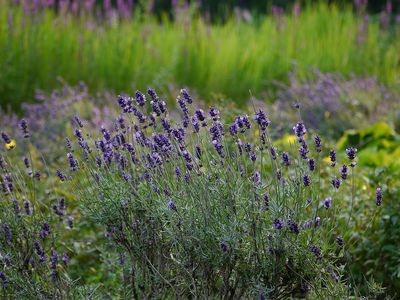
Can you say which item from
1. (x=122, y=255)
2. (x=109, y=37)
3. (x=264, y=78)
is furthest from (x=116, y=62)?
(x=122, y=255)

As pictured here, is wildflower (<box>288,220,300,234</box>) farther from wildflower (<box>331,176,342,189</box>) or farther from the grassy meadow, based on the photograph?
wildflower (<box>331,176,342,189</box>)

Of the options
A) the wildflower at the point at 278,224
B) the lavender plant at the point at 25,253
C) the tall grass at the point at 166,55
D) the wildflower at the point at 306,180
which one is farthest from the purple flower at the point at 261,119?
the tall grass at the point at 166,55

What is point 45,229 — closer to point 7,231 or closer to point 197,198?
point 7,231

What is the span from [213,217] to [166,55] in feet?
20.8

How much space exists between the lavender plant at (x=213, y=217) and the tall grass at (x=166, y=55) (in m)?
4.87

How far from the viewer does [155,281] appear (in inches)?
109

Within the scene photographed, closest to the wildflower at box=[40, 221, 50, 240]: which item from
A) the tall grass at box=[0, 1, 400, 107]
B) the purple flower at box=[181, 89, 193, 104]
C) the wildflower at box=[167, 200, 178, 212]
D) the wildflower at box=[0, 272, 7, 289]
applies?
the wildflower at box=[0, 272, 7, 289]

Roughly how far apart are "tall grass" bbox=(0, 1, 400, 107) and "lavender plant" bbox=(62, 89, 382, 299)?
4872mm

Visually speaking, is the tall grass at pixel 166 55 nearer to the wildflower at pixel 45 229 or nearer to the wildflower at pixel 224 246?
the wildflower at pixel 45 229

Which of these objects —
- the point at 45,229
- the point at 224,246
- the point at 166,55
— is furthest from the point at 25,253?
the point at 166,55

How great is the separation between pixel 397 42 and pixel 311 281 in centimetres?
800

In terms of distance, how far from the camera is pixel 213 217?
2.55 meters

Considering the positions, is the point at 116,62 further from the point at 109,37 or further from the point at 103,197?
the point at 103,197

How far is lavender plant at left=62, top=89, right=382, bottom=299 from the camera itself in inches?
100
